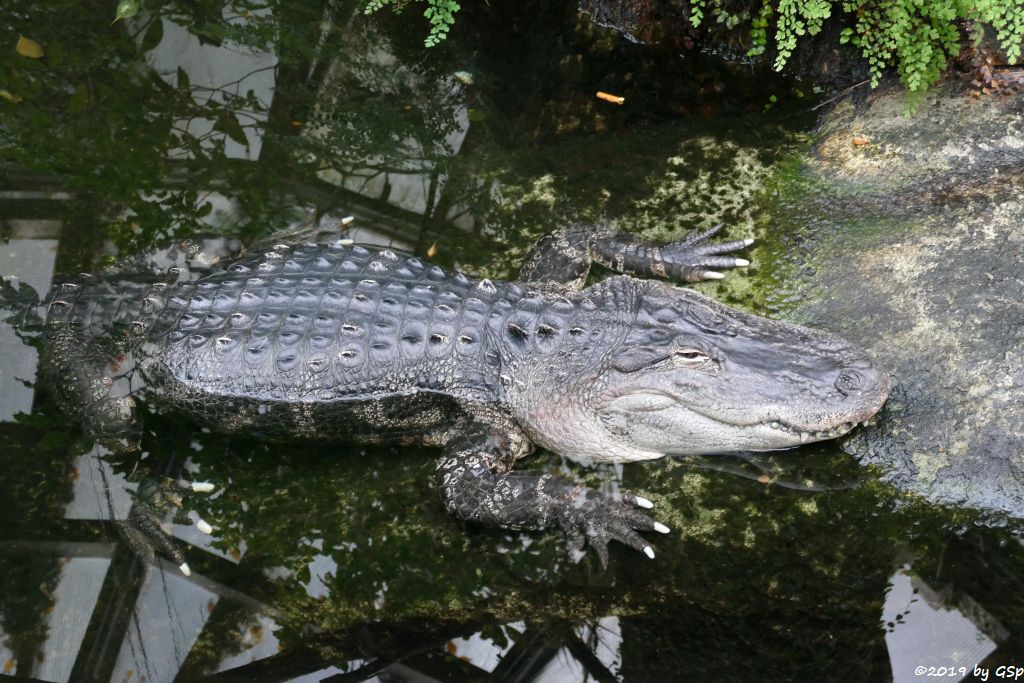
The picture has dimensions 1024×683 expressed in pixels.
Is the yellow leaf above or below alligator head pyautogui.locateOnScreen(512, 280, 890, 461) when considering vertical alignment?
below

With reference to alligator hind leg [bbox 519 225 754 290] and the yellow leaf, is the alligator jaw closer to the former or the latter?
alligator hind leg [bbox 519 225 754 290]

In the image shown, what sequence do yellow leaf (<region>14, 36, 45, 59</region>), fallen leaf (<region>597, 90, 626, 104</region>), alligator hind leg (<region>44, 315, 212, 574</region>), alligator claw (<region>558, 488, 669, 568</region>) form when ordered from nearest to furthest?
alligator claw (<region>558, 488, 669, 568</region>) → alligator hind leg (<region>44, 315, 212, 574</region>) → fallen leaf (<region>597, 90, 626, 104</region>) → yellow leaf (<region>14, 36, 45, 59</region>)

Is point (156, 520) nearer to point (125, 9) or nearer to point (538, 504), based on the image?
point (538, 504)

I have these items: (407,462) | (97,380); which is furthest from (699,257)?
(97,380)

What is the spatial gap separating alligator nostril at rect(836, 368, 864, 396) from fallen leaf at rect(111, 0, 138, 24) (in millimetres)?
5833

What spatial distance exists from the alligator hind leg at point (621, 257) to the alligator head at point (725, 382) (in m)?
0.59

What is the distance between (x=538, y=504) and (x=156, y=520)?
77.6 inches

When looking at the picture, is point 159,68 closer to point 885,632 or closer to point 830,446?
point 830,446

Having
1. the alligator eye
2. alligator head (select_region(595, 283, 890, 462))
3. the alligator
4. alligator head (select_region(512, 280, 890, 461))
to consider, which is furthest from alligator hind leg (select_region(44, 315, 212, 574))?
the alligator eye

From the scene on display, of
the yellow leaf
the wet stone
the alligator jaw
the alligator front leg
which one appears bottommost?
the alligator front leg

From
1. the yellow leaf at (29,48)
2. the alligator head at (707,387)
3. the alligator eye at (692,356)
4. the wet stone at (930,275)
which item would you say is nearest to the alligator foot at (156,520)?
the alligator head at (707,387)

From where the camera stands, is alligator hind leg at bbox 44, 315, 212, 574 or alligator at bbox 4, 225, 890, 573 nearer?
alligator at bbox 4, 225, 890, 573

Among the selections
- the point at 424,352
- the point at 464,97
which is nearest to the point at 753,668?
the point at 424,352

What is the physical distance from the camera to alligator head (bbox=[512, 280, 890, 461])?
3.71 meters
